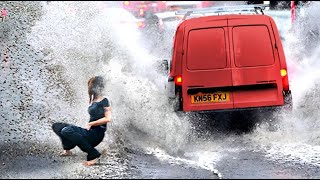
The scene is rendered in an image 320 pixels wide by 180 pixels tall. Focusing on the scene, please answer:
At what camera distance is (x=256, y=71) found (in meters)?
10.1

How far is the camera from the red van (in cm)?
1009

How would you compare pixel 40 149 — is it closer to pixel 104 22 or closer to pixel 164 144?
pixel 164 144

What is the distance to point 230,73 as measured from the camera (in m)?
10.1

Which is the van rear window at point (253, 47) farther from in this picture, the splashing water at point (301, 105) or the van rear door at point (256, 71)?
the splashing water at point (301, 105)

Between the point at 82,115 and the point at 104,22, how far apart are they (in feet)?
16.6

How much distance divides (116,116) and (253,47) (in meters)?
2.56

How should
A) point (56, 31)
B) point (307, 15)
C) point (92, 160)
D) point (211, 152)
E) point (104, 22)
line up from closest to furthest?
point (92, 160)
point (211, 152)
point (56, 31)
point (104, 22)
point (307, 15)

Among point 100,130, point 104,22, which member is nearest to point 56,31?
point 104,22

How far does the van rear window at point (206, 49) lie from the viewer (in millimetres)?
10141

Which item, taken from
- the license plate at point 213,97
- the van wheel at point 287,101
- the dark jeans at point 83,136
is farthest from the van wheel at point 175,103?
the dark jeans at point 83,136

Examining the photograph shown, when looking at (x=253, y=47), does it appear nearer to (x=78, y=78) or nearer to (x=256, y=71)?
(x=256, y=71)

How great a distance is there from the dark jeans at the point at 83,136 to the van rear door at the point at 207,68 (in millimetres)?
2146

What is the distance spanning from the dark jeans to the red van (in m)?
2.16

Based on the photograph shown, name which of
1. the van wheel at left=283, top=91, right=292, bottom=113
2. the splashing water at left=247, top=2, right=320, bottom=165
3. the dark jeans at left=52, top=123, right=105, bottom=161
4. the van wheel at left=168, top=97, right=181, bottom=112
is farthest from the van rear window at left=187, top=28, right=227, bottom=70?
the dark jeans at left=52, top=123, right=105, bottom=161
